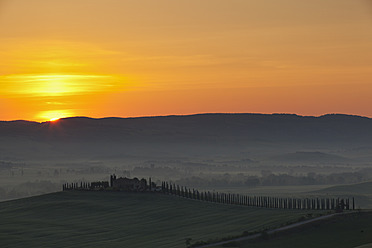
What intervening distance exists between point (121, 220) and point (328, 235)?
31568 mm

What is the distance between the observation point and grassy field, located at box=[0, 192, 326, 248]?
73188 millimetres

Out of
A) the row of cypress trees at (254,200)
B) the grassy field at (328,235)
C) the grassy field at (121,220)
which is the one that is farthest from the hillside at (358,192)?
the grassy field at (328,235)

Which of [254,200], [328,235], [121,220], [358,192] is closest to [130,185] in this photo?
[254,200]

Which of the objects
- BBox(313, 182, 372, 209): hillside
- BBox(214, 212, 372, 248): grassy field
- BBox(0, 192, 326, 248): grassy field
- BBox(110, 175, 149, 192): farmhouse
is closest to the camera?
BBox(214, 212, 372, 248): grassy field

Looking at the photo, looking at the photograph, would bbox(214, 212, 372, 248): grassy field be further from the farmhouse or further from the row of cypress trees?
the farmhouse

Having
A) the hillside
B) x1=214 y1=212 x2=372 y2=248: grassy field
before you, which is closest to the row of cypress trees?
x1=214 y1=212 x2=372 y2=248: grassy field

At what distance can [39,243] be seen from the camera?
76062 millimetres

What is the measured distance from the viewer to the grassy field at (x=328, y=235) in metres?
60.1

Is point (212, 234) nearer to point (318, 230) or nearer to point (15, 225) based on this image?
point (318, 230)

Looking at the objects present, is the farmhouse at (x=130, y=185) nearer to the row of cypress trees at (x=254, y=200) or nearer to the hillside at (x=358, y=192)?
the row of cypress trees at (x=254, y=200)

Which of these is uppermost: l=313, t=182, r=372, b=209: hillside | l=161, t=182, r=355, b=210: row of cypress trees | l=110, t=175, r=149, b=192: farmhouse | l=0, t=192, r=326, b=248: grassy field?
l=110, t=175, r=149, b=192: farmhouse

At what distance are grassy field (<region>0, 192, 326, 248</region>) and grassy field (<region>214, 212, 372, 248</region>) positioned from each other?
4.16 m

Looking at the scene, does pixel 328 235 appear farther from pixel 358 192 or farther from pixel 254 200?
pixel 358 192

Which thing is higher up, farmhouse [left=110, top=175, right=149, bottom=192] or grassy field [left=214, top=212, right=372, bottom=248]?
farmhouse [left=110, top=175, right=149, bottom=192]
